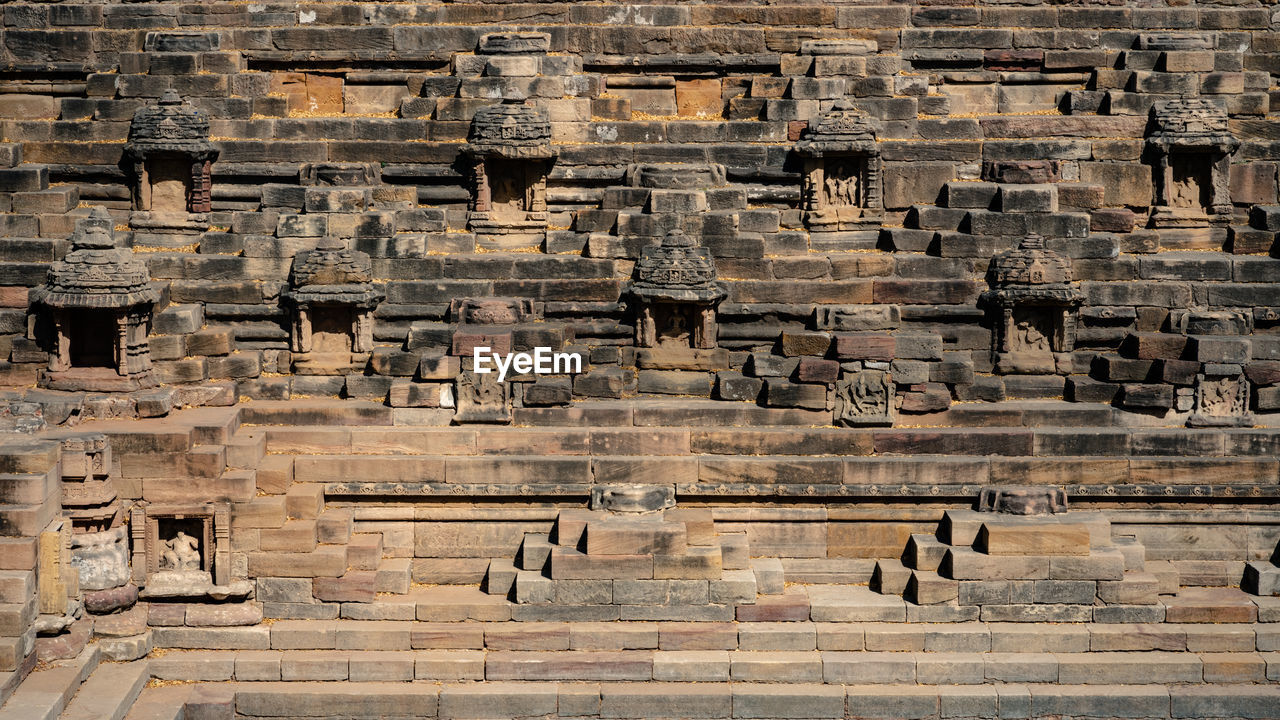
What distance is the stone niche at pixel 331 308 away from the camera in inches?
1006

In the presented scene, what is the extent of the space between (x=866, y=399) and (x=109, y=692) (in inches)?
409

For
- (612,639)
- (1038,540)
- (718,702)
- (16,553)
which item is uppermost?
(16,553)

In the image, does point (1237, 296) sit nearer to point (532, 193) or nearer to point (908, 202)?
point (908, 202)

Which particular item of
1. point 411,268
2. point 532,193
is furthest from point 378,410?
point 532,193

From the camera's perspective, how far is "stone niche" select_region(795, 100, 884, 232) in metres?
27.3

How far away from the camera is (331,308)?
84.7ft

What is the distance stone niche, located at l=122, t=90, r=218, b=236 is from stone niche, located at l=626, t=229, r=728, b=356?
6.85m

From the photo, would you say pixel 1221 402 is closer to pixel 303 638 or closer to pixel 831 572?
pixel 831 572

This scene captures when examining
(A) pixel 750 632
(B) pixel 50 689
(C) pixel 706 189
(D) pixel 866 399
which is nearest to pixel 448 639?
(A) pixel 750 632

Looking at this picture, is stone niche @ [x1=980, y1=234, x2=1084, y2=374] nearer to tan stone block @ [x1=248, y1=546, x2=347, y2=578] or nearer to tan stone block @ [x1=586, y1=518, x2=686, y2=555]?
tan stone block @ [x1=586, y1=518, x2=686, y2=555]

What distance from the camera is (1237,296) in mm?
26531

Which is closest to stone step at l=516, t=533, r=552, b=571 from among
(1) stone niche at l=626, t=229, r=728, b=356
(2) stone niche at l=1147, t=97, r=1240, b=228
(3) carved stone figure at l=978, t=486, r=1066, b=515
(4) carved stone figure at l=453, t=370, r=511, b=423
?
(4) carved stone figure at l=453, t=370, r=511, b=423

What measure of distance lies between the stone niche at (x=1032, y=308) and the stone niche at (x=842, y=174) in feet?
7.69

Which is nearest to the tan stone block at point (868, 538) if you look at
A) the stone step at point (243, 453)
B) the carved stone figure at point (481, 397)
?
the carved stone figure at point (481, 397)
